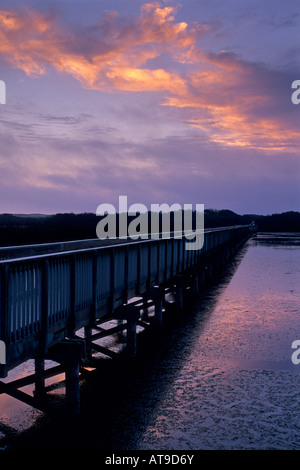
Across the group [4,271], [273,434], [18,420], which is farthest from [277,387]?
[4,271]

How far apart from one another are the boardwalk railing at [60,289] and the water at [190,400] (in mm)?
1368

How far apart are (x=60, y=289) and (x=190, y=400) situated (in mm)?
3169

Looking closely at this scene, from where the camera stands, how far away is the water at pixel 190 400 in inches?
307

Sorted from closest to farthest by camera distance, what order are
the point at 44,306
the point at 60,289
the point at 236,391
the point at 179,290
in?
the point at 44,306 → the point at 60,289 → the point at 236,391 → the point at 179,290

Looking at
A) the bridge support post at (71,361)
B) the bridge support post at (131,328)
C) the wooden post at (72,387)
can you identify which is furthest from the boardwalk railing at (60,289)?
the wooden post at (72,387)

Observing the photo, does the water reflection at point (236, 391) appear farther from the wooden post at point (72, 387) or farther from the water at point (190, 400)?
the wooden post at point (72, 387)

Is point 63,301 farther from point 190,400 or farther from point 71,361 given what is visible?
point 190,400

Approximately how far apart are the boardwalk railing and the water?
137cm

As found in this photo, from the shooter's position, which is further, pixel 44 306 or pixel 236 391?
pixel 236 391

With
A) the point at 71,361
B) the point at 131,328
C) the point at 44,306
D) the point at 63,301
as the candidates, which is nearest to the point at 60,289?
the point at 63,301

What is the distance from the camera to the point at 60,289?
9000mm

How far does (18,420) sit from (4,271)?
3.18m

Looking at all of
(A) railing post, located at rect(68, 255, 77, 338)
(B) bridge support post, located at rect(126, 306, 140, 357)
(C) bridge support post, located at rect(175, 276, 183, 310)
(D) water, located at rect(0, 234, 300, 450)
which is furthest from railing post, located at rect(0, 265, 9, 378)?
(C) bridge support post, located at rect(175, 276, 183, 310)

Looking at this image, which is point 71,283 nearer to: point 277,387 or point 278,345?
point 277,387
